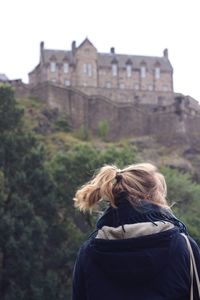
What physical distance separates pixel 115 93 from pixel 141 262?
77107mm

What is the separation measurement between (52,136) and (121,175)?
57723mm

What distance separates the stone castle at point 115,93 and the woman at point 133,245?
64.4 meters

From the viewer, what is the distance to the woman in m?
4.08

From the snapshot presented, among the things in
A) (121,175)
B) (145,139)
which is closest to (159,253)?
(121,175)

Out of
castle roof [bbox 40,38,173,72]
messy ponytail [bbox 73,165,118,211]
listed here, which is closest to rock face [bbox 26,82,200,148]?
castle roof [bbox 40,38,173,72]

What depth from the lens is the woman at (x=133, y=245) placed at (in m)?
4.08

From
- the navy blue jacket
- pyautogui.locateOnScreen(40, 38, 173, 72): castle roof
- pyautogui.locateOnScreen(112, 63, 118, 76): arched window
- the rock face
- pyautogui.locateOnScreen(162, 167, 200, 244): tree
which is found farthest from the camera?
pyautogui.locateOnScreen(112, 63, 118, 76): arched window

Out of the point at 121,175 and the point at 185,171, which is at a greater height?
the point at 121,175

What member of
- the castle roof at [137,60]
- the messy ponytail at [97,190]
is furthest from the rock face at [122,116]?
the messy ponytail at [97,190]

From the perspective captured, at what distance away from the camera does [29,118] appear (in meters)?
64.1

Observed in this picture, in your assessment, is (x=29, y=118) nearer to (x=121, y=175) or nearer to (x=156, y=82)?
(x=156, y=82)

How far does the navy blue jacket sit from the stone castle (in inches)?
2539

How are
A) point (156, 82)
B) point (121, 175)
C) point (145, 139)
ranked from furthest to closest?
point (156, 82) → point (145, 139) → point (121, 175)

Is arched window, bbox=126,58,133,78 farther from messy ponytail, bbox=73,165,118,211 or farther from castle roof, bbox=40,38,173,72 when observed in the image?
messy ponytail, bbox=73,165,118,211
